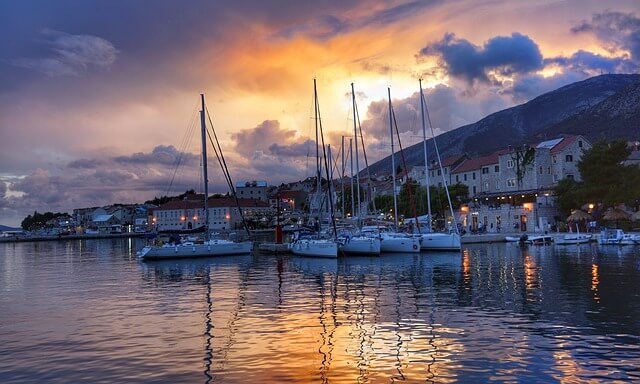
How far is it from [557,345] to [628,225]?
229 feet

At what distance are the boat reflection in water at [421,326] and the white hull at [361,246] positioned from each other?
1477 centimetres

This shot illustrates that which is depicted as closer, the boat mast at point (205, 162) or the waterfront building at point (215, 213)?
the boat mast at point (205, 162)

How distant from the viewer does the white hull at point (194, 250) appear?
2395 inches

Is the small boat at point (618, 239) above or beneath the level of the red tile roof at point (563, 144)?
beneath

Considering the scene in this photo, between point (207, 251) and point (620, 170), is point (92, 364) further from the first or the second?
point (620, 170)

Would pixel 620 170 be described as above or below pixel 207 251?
above

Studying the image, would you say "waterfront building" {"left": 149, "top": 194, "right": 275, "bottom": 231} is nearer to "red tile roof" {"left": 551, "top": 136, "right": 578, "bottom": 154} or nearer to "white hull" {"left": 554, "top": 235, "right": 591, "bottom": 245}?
"red tile roof" {"left": 551, "top": 136, "right": 578, "bottom": 154}

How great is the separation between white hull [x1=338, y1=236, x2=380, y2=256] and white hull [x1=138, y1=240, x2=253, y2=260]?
12092 mm

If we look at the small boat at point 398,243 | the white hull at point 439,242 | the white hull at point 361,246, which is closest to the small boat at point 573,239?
the white hull at point 439,242

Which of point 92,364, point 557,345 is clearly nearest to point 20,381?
point 92,364

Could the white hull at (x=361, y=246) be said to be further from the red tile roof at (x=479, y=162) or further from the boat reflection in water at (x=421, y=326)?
the red tile roof at (x=479, y=162)

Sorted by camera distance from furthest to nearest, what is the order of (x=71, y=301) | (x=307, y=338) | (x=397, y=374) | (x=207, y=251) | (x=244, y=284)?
(x=207, y=251)
(x=244, y=284)
(x=71, y=301)
(x=307, y=338)
(x=397, y=374)

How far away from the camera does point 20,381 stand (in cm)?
1516

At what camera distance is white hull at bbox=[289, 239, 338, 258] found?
2215 inches
